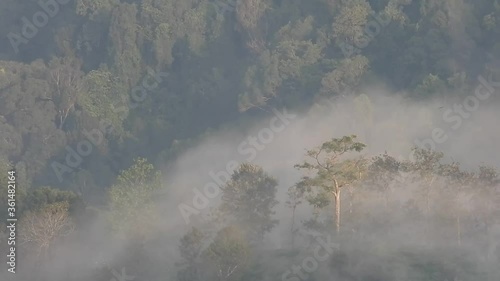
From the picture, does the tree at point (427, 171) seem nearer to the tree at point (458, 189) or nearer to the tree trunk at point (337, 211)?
the tree at point (458, 189)

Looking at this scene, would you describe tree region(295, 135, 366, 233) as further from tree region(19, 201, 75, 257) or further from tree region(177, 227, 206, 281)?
tree region(19, 201, 75, 257)

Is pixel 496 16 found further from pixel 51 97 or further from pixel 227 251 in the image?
pixel 227 251

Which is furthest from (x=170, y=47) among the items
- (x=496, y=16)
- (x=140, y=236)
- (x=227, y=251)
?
(x=227, y=251)

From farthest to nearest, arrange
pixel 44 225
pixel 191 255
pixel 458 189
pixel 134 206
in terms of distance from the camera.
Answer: pixel 134 206 → pixel 44 225 → pixel 191 255 → pixel 458 189

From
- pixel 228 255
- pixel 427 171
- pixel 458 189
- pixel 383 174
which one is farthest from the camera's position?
pixel 383 174

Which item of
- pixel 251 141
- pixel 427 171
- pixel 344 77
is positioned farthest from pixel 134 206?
pixel 344 77

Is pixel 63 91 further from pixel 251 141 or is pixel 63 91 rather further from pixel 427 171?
pixel 427 171

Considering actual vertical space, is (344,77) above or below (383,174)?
above

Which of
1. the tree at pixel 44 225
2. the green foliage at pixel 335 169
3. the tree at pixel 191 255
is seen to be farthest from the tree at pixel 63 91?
the green foliage at pixel 335 169
